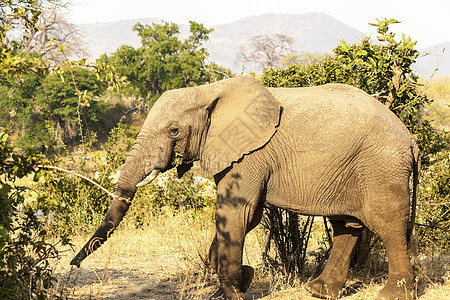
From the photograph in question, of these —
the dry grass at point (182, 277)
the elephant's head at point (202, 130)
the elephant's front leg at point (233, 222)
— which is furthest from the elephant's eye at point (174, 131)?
the dry grass at point (182, 277)

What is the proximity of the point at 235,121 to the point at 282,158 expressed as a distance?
678 mm

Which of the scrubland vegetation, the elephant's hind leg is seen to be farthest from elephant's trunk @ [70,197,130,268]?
the elephant's hind leg

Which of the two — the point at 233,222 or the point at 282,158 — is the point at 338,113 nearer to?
the point at 282,158

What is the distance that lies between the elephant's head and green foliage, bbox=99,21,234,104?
34794 millimetres

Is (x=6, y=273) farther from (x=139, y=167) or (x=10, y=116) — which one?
(x=10, y=116)

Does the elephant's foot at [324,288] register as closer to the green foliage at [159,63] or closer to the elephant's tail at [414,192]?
the elephant's tail at [414,192]

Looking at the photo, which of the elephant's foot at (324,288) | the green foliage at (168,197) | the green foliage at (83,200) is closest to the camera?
the elephant's foot at (324,288)

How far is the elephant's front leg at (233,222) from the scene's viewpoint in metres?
5.39

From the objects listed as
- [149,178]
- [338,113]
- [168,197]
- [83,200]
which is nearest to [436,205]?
[338,113]

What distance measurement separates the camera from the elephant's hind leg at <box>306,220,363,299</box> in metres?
6.08

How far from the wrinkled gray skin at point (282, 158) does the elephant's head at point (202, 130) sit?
0.04ft

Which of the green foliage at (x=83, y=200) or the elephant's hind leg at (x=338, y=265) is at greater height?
the elephant's hind leg at (x=338, y=265)

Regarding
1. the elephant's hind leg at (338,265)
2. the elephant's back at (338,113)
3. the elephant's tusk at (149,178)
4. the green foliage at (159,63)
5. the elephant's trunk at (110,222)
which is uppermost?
the elephant's back at (338,113)

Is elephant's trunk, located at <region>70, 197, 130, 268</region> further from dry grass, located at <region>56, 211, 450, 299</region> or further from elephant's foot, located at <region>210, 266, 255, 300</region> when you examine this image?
elephant's foot, located at <region>210, 266, 255, 300</region>
